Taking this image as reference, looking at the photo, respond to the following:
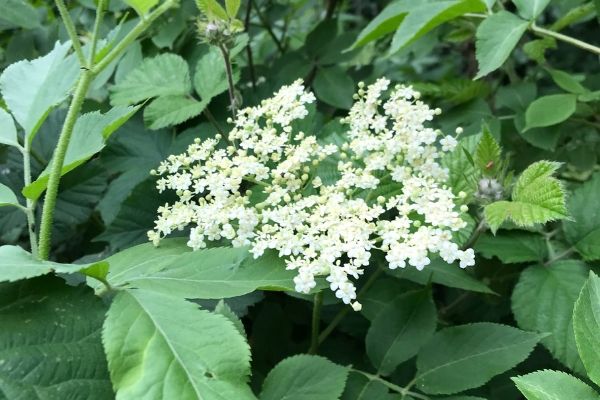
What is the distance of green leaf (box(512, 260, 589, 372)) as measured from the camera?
0.84m

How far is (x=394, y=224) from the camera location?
71cm

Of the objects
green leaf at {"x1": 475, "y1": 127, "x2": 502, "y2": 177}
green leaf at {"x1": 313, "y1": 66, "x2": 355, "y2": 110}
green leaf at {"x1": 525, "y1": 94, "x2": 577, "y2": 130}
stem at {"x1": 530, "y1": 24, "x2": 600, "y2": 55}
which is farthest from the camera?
green leaf at {"x1": 313, "y1": 66, "x2": 355, "y2": 110}

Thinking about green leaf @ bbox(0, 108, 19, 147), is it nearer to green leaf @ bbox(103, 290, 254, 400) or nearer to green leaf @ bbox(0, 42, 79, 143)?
green leaf @ bbox(0, 42, 79, 143)

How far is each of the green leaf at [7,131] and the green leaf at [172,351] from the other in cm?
29

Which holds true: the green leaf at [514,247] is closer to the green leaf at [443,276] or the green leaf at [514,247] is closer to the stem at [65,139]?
the green leaf at [443,276]

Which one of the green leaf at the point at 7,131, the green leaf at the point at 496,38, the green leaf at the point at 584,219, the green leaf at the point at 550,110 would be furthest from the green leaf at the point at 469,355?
the green leaf at the point at 7,131

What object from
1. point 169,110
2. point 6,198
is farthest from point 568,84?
point 6,198

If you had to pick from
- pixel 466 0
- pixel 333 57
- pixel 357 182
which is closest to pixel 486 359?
pixel 357 182

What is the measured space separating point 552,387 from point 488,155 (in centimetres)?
29

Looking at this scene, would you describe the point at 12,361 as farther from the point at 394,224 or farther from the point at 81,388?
the point at 394,224

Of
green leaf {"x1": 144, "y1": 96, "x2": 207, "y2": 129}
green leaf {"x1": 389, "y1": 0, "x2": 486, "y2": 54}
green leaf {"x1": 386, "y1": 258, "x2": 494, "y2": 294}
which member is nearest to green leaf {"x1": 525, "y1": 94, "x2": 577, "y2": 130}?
green leaf {"x1": 389, "y1": 0, "x2": 486, "y2": 54}

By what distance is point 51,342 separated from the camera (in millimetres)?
636

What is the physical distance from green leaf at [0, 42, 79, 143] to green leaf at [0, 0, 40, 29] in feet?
1.22

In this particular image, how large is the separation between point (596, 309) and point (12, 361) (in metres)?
0.58
